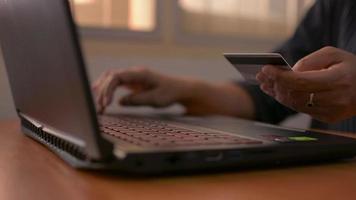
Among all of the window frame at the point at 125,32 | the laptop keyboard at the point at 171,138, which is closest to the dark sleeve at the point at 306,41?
the window frame at the point at 125,32

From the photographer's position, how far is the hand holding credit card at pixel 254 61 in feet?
1.94

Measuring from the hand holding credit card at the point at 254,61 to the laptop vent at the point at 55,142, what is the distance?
0.22 metres

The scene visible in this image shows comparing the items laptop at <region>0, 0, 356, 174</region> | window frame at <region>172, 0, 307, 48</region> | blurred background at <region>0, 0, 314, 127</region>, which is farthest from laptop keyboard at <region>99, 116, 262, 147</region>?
window frame at <region>172, 0, 307, 48</region>

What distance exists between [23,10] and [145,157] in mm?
256

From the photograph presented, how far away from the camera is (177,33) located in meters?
1.52

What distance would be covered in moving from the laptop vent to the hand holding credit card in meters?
0.22

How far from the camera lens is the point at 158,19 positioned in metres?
1.50

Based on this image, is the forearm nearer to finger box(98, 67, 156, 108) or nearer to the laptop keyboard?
finger box(98, 67, 156, 108)

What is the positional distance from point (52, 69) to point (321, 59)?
0.35m

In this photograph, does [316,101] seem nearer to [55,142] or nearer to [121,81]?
[55,142]

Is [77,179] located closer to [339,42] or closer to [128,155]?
[128,155]

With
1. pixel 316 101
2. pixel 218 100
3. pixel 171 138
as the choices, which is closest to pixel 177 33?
pixel 218 100

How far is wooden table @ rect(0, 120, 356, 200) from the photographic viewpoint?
1.45 ft

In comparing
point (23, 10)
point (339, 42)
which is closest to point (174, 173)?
point (23, 10)
